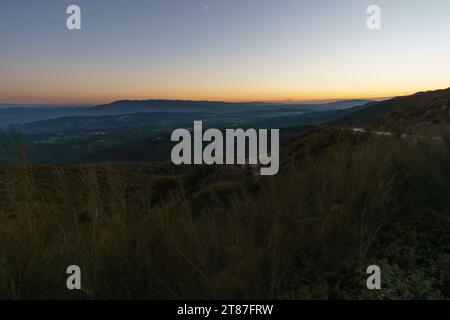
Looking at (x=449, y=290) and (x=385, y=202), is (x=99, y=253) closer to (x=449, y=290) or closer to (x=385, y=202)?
(x=449, y=290)

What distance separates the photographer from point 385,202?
173 inches

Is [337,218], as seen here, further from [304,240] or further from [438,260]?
[438,260]

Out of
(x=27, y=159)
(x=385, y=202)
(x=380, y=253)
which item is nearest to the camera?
(x=27, y=159)

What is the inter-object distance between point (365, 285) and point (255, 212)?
144cm

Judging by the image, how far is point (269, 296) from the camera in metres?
2.54

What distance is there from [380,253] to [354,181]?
119 cm

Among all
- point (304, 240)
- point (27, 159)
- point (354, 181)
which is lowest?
point (304, 240)

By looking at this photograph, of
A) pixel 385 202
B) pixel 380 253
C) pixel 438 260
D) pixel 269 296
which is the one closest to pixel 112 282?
pixel 269 296

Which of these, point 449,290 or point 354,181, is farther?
point 354,181

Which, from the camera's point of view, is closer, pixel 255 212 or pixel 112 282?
pixel 112 282
